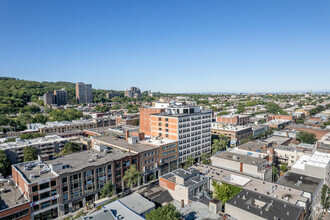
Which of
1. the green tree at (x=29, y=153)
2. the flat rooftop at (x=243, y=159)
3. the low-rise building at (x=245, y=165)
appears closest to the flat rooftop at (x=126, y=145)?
the green tree at (x=29, y=153)

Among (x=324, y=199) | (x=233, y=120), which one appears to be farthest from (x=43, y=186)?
(x=233, y=120)

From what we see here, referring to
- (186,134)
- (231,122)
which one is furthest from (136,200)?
(231,122)

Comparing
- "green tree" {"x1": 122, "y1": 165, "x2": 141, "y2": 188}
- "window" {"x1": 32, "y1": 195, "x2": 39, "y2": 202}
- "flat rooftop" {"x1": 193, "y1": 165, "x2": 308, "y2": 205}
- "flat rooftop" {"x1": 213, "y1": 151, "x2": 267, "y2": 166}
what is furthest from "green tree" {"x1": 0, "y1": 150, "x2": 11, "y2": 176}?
"flat rooftop" {"x1": 213, "y1": 151, "x2": 267, "y2": 166}

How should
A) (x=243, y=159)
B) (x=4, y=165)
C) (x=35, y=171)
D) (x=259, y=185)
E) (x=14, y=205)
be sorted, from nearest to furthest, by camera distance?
(x=14, y=205)
(x=259, y=185)
(x=35, y=171)
(x=243, y=159)
(x=4, y=165)

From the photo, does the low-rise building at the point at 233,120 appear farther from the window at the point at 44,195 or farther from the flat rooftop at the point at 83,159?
the window at the point at 44,195

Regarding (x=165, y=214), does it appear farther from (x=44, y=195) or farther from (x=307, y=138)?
(x=307, y=138)

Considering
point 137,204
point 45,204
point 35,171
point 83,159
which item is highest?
point 83,159

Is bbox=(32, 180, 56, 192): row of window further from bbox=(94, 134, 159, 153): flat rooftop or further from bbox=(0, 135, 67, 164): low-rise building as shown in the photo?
bbox=(0, 135, 67, 164): low-rise building
